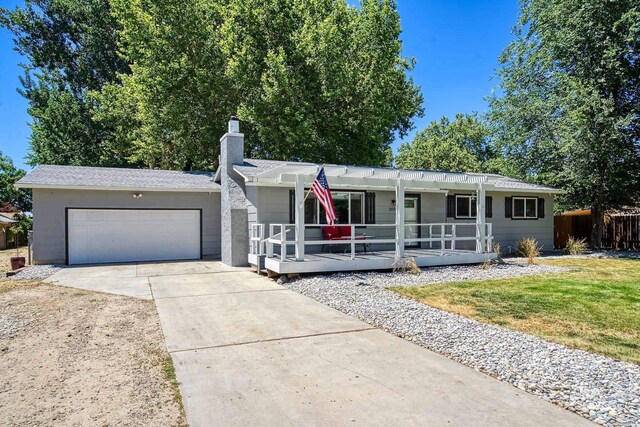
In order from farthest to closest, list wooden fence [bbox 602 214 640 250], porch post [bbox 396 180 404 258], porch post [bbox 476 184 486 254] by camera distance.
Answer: wooden fence [bbox 602 214 640 250] → porch post [bbox 476 184 486 254] → porch post [bbox 396 180 404 258]

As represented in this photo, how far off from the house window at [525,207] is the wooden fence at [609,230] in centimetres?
471

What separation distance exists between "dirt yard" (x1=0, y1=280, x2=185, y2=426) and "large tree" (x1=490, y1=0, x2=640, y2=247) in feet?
53.8

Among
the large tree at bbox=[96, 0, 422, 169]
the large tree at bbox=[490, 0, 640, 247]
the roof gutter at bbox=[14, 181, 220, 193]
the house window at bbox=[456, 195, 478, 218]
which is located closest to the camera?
the roof gutter at bbox=[14, 181, 220, 193]

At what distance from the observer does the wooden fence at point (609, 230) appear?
1881 centimetres

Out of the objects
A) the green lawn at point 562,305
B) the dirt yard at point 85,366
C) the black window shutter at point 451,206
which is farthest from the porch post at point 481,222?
the dirt yard at point 85,366

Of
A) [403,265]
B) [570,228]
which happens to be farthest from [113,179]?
[570,228]

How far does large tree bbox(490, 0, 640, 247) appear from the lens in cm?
1538

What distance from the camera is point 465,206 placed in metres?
16.0

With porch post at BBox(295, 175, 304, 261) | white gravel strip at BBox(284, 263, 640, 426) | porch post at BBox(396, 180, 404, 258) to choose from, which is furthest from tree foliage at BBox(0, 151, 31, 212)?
white gravel strip at BBox(284, 263, 640, 426)

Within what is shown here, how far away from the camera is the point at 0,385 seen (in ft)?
13.4

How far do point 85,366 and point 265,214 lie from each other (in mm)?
8017

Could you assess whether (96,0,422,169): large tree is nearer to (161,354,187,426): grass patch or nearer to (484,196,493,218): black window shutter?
(484,196,493,218): black window shutter

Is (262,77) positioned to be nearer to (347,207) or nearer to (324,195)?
(347,207)

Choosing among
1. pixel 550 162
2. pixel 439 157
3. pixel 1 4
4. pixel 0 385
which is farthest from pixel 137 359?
pixel 439 157
